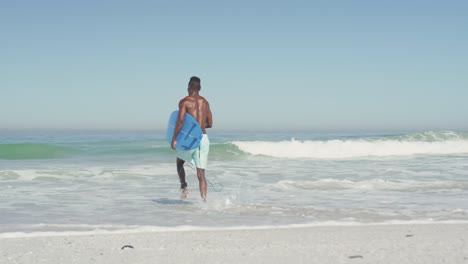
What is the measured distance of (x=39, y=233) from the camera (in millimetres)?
5117

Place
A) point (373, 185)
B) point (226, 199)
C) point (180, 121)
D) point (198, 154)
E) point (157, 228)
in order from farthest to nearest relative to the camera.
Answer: point (373, 185) < point (226, 199) < point (198, 154) < point (180, 121) < point (157, 228)

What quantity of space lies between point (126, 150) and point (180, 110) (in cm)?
1504

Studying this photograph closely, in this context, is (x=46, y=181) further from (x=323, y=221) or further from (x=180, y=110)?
(x=323, y=221)

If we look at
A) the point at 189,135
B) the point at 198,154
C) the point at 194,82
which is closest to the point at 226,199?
the point at 198,154

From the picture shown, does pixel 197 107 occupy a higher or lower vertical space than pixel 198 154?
higher

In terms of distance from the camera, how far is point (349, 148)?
24.9 meters

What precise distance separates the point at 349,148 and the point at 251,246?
841 inches

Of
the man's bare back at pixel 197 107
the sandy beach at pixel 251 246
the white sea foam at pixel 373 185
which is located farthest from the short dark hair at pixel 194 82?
the white sea foam at pixel 373 185

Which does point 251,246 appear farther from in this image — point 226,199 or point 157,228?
point 226,199

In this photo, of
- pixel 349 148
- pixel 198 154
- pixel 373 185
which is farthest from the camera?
pixel 349 148

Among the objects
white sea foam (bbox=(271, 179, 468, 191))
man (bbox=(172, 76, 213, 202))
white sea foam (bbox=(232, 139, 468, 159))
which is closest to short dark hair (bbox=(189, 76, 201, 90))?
man (bbox=(172, 76, 213, 202))

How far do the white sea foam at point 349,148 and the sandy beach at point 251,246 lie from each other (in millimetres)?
16955

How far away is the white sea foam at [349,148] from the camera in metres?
23.1

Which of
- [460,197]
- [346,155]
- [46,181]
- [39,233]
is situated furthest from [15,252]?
[346,155]
